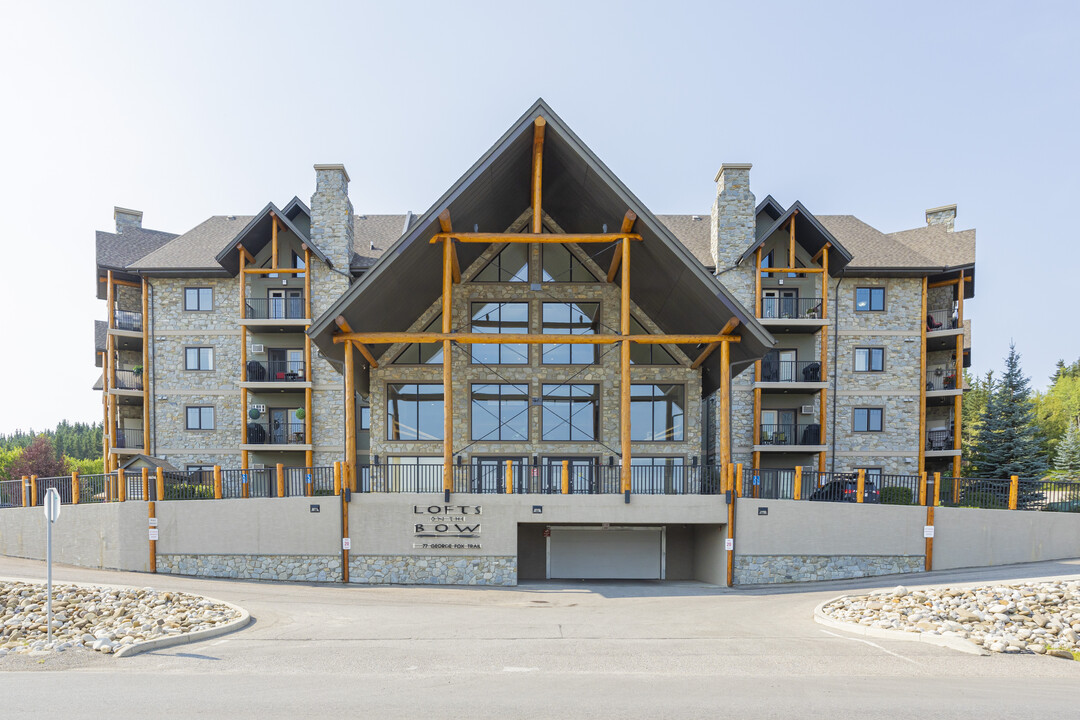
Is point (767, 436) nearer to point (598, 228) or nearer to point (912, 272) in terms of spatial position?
point (912, 272)

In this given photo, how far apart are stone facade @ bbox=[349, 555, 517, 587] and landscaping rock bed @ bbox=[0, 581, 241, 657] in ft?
14.3

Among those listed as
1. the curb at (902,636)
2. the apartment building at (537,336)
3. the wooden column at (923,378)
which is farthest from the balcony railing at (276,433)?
the wooden column at (923,378)

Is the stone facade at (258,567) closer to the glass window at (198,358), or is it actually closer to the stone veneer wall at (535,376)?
the stone veneer wall at (535,376)

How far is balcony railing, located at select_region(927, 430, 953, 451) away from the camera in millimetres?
25900

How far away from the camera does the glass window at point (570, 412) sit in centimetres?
2088

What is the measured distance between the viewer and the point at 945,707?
6977 mm

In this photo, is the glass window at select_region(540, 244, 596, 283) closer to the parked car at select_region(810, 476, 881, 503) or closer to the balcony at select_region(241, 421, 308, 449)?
the parked car at select_region(810, 476, 881, 503)

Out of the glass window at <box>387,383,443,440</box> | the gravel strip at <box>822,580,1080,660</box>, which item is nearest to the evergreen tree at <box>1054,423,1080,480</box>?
the gravel strip at <box>822,580,1080,660</box>

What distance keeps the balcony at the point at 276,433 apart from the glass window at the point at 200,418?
215 cm

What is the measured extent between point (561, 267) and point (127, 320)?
18715mm

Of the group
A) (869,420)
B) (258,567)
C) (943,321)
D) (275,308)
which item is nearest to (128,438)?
(275,308)

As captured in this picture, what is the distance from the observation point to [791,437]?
24.9 metres

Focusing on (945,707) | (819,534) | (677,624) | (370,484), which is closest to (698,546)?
(819,534)

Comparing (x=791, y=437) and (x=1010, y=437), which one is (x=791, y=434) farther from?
(x=1010, y=437)
